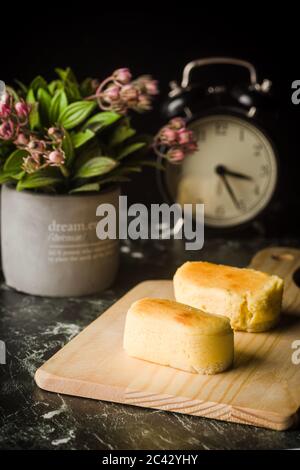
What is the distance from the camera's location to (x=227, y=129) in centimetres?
235

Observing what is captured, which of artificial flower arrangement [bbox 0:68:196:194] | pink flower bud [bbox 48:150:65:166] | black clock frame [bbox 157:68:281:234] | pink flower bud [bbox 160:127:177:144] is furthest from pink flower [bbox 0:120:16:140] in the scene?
black clock frame [bbox 157:68:281:234]

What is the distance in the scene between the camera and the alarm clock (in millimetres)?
2326

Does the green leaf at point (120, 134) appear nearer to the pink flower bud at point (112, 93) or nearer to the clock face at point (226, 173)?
the pink flower bud at point (112, 93)

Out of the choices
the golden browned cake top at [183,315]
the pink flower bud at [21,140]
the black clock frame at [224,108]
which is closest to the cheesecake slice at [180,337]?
the golden browned cake top at [183,315]

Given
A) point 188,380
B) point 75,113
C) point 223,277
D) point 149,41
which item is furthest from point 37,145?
point 149,41

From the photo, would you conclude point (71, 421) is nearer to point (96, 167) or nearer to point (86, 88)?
point (96, 167)

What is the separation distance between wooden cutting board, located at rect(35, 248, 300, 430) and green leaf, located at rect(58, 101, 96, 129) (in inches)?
19.7

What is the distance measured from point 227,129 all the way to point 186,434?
123 centimetres

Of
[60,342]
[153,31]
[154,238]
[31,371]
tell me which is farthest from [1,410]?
[153,31]

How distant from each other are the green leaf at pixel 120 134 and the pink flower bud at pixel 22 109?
27 centimetres

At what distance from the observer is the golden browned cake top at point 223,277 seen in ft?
5.47

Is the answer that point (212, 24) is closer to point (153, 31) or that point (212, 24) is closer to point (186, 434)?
point (153, 31)

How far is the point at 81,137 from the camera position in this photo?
6.12ft

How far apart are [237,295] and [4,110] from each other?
658 mm
